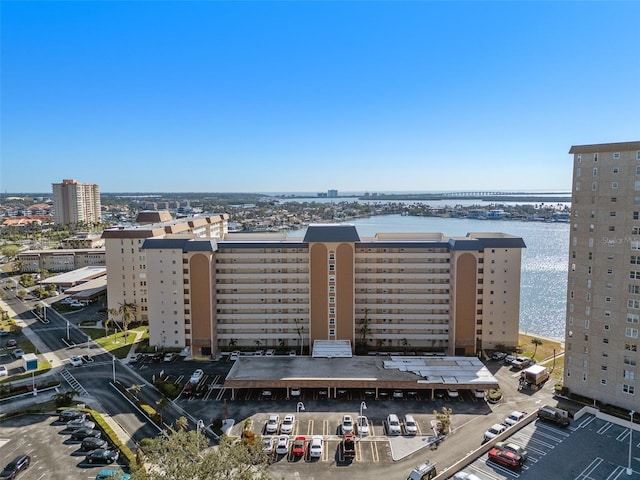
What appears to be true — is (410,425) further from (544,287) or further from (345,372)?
(544,287)

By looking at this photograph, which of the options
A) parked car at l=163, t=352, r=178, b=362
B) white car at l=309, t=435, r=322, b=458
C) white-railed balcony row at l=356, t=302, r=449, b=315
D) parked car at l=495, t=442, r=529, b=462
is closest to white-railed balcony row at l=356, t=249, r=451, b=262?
white-railed balcony row at l=356, t=302, r=449, b=315

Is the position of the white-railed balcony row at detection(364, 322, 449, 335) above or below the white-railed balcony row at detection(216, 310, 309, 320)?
below

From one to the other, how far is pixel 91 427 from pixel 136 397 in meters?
5.34

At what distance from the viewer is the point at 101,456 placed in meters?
26.8

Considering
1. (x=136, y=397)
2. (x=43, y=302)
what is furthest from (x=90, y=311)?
(x=136, y=397)

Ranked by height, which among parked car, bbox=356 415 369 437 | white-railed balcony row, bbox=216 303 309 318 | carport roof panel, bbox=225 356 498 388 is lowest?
parked car, bbox=356 415 369 437

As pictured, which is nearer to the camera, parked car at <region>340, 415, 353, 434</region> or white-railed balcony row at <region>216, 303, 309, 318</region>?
parked car at <region>340, 415, 353, 434</region>

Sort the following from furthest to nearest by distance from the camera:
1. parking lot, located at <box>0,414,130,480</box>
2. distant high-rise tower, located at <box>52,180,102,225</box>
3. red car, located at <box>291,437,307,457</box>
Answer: distant high-rise tower, located at <box>52,180,102,225</box>, red car, located at <box>291,437,307,457</box>, parking lot, located at <box>0,414,130,480</box>

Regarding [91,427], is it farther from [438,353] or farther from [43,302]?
[43,302]

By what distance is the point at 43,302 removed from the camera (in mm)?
67062

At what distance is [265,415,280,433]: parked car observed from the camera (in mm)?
30219

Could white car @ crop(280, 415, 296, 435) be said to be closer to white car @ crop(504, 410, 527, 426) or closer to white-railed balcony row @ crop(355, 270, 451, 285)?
white car @ crop(504, 410, 527, 426)

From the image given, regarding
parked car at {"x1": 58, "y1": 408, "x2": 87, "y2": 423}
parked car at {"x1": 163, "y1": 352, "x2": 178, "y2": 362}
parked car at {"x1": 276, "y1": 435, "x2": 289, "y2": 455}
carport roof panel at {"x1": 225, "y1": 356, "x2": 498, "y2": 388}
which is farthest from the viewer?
parked car at {"x1": 163, "y1": 352, "x2": 178, "y2": 362}

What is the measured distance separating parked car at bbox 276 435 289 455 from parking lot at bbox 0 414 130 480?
9.35 metres
